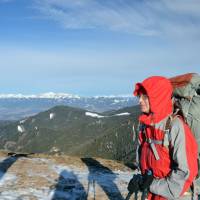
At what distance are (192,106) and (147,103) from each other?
793mm

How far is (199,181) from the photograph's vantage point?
7066 mm

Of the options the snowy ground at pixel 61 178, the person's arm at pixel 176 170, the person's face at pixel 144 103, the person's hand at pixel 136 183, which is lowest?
the snowy ground at pixel 61 178

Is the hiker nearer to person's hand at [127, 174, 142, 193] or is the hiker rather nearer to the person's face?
the person's face

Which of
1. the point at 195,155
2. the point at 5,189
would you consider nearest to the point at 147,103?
the point at 195,155

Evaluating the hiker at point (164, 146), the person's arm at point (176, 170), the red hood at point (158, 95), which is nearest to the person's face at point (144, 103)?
the hiker at point (164, 146)

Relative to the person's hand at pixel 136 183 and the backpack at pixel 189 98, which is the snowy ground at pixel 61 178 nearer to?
the person's hand at pixel 136 183

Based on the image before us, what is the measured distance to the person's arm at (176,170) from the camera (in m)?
6.60

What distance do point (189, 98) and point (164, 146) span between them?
0.98m

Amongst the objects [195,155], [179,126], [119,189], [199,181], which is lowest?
[119,189]

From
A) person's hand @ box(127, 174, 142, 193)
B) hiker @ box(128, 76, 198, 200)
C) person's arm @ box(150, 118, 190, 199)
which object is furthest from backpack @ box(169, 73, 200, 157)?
person's hand @ box(127, 174, 142, 193)

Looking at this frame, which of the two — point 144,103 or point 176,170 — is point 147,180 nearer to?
point 176,170

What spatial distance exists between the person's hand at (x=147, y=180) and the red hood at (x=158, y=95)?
0.93 metres

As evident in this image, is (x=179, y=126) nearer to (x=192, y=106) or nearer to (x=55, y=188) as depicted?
(x=192, y=106)

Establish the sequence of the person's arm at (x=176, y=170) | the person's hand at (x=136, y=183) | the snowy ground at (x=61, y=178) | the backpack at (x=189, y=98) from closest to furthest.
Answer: the person's arm at (x=176, y=170) < the backpack at (x=189, y=98) < the person's hand at (x=136, y=183) < the snowy ground at (x=61, y=178)
